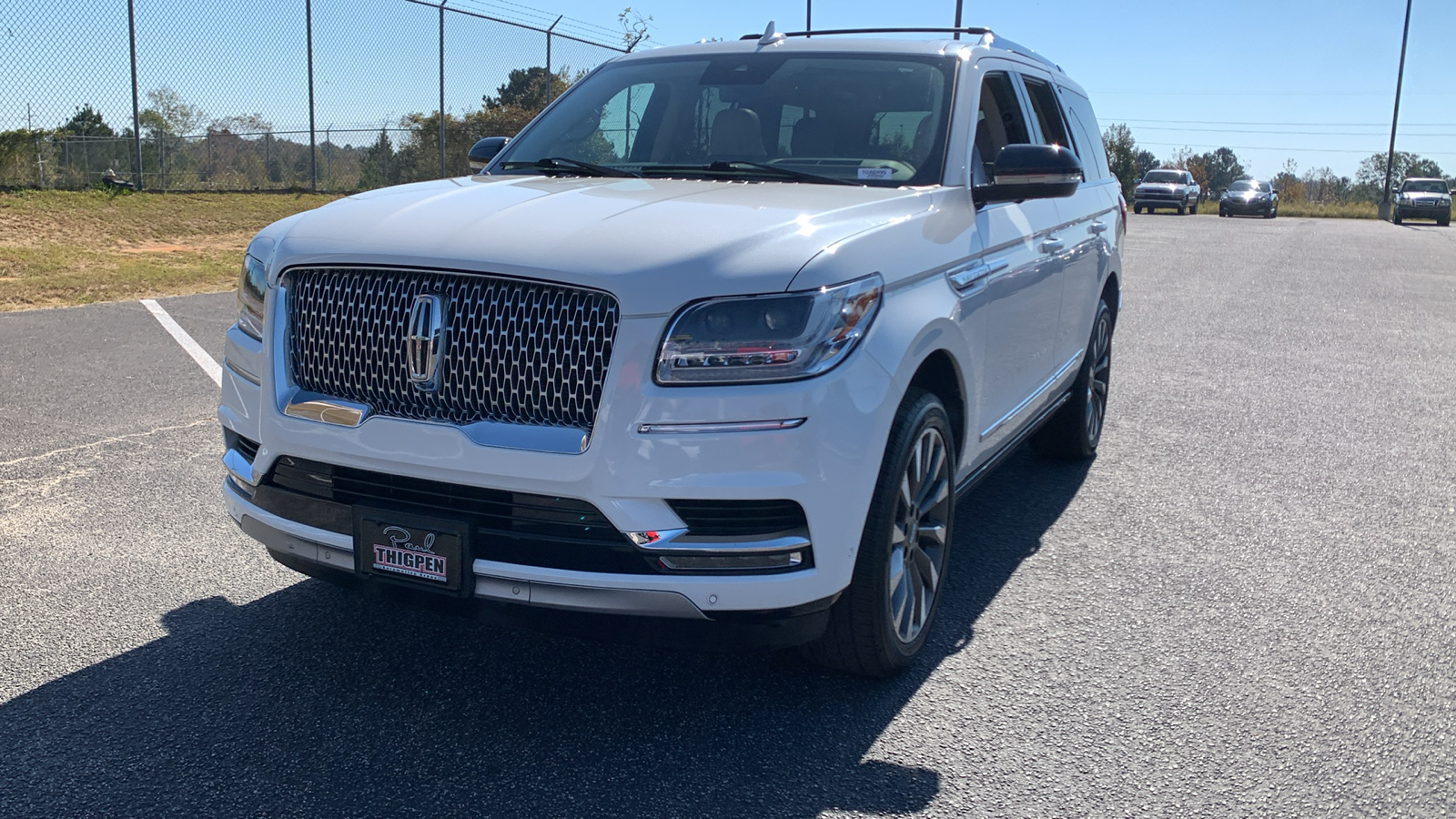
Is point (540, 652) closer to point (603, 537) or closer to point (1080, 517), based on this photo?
point (603, 537)

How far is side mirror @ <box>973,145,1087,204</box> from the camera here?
162 inches

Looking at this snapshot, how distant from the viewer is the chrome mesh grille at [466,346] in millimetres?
2980

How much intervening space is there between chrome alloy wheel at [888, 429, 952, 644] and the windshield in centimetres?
99

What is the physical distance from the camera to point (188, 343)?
336 inches

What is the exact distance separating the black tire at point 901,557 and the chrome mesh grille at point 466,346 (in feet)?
2.81

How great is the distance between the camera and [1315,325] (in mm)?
→ 11695

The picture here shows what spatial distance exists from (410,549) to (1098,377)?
444 cm

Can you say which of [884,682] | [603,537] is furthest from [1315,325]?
[603,537]

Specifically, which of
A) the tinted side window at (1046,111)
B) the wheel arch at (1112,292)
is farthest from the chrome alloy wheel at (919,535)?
the wheel arch at (1112,292)

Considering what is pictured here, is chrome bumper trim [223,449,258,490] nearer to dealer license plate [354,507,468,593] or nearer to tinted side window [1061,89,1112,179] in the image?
dealer license plate [354,507,468,593]

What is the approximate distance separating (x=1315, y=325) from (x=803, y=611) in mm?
10269

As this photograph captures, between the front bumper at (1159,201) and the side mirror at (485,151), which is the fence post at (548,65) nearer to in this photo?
the side mirror at (485,151)

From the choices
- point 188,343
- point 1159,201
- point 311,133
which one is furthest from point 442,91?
point 1159,201

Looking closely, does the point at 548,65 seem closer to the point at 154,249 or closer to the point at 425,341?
the point at 154,249
